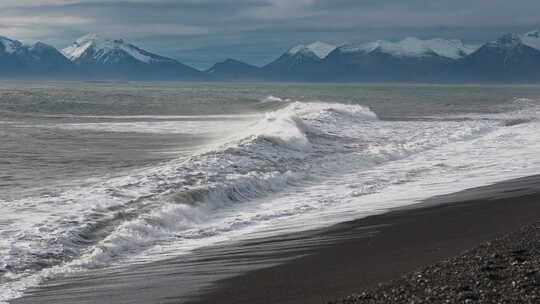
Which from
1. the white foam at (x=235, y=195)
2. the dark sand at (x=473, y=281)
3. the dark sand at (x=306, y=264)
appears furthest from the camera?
the white foam at (x=235, y=195)

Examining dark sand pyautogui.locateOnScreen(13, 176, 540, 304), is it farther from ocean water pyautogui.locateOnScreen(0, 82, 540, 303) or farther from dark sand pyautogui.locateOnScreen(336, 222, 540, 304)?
ocean water pyautogui.locateOnScreen(0, 82, 540, 303)

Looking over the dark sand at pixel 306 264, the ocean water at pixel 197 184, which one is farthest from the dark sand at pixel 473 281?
the ocean water at pixel 197 184

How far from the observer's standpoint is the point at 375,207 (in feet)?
43.9

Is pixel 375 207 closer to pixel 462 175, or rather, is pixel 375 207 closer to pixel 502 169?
pixel 462 175

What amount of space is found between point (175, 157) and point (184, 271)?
1345 centimetres

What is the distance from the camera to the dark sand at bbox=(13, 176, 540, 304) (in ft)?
25.5

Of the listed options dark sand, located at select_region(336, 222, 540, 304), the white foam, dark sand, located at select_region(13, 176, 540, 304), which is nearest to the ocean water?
the white foam

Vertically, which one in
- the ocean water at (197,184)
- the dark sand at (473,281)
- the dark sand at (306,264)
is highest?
the dark sand at (473,281)

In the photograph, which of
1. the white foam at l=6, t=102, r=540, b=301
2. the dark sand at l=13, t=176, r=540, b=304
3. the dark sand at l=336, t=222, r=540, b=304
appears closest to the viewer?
the dark sand at l=336, t=222, r=540, b=304

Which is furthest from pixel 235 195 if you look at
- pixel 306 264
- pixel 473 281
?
pixel 473 281

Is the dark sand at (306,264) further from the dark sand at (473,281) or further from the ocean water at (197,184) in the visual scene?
the ocean water at (197,184)

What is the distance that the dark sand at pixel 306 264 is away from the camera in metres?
7.77

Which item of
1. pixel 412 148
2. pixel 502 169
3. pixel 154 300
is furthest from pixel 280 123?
pixel 154 300

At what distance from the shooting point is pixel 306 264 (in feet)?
29.3
